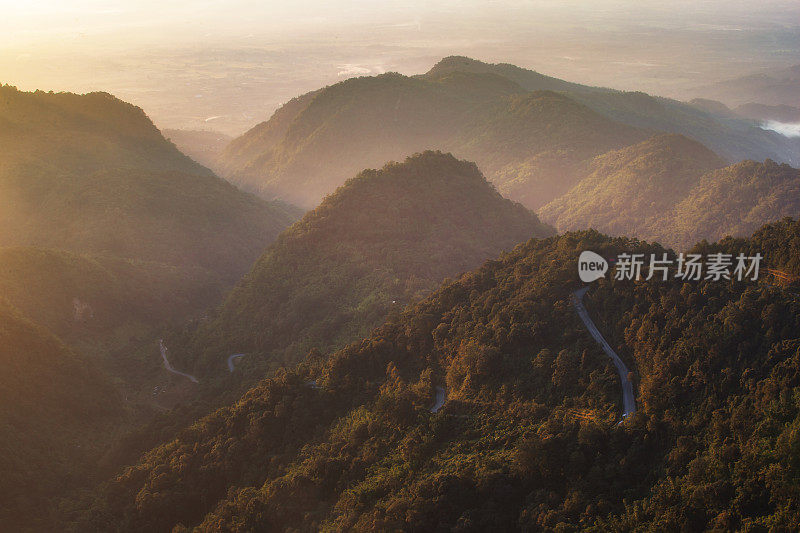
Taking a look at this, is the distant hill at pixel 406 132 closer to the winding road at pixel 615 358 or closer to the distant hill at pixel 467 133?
the distant hill at pixel 467 133

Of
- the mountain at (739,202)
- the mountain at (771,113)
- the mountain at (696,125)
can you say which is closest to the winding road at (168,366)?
the mountain at (739,202)

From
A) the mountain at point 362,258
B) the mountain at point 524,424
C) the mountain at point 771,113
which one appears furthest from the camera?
the mountain at point 771,113

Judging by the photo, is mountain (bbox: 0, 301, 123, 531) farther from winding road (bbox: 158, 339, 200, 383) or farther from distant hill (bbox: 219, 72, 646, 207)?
distant hill (bbox: 219, 72, 646, 207)

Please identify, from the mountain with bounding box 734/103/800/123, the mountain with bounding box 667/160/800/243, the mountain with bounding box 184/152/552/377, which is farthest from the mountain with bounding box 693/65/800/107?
the mountain with bounding box 184/152/552/377

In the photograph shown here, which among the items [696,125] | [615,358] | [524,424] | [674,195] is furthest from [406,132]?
[524,424]

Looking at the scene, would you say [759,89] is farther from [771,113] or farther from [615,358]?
[615,358]
